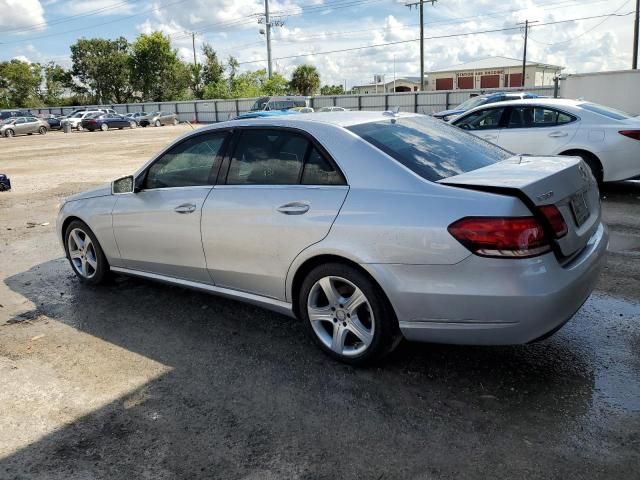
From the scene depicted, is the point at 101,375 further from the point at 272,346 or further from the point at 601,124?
the point at 601,124

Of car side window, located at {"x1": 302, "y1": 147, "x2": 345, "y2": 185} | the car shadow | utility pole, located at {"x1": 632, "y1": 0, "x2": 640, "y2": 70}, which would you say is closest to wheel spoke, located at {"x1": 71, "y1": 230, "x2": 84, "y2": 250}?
the car shadow

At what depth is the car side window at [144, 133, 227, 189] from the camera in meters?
4.25

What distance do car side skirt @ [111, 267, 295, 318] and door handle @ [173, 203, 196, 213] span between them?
1.89 ft

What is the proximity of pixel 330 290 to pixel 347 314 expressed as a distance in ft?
0.60

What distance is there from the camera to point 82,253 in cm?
542

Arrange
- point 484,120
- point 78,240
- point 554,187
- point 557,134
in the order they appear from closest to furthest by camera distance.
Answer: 1. point 554,187
2. point 78,240
3. point 557,134
4. point 484,120

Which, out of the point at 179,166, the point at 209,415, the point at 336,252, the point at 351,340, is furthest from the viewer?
the point at 179,166

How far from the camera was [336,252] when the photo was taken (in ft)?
10.9

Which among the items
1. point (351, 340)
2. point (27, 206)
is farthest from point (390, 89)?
point (351, 340)

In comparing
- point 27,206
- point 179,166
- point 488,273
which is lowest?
point 27,206

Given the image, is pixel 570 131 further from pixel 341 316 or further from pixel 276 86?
pixel 276 86

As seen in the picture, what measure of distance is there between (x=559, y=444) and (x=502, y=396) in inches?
19.2

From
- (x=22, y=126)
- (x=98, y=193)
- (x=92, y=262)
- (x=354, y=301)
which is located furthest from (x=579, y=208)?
(x=22, y=126)

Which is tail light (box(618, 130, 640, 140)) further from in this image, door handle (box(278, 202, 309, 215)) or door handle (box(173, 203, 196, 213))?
door handle (box(173, 203, 196, 213))
